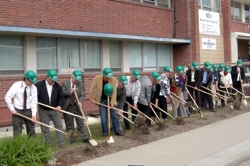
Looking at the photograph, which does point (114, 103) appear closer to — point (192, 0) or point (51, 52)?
point (51, 52)

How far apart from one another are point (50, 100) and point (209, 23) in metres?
12.6

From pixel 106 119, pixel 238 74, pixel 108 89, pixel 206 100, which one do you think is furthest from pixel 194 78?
pixel 108 89

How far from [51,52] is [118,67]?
3269mm

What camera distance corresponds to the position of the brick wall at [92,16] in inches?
425

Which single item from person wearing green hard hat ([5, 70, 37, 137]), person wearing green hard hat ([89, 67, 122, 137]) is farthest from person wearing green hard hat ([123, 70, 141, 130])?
person wearing green hard hat ([5, 70, 37, 137])

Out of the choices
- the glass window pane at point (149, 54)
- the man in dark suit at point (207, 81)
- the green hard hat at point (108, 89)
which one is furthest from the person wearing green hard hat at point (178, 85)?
the green hard hat at point (108, 89)

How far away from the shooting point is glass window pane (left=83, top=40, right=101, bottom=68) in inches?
515

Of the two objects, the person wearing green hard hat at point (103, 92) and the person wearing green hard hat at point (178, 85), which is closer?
the person wearing green hard hat at point (103, 92)

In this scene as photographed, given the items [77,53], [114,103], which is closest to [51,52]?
[77,53]

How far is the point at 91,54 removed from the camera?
13.3 meters

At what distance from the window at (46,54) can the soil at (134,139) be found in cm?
414

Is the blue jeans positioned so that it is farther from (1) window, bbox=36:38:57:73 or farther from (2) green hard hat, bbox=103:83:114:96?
(1) window, bbox=36:38:57:73

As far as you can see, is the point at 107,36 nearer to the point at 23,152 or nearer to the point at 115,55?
the point at 115,55

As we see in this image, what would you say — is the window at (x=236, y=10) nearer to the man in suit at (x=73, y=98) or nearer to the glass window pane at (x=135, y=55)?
the glass window pane at (x=135, y=55)
